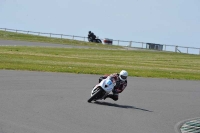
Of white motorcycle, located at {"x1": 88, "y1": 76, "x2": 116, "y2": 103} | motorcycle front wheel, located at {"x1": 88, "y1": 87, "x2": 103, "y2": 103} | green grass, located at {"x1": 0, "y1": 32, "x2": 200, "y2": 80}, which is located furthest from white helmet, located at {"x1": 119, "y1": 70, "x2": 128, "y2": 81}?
green grass, located at {"x1": 0, "y1": 32, "x2": 200, "y2": 80}

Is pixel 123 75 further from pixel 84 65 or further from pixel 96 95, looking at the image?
pixel 84 65

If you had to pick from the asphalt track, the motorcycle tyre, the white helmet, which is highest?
the white helmet

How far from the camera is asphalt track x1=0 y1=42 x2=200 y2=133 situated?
36.4 ft

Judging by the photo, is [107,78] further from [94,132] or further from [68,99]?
[94,132]

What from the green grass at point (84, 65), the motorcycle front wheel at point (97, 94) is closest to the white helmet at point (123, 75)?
the motorcycle front wheel at point (97, 94)

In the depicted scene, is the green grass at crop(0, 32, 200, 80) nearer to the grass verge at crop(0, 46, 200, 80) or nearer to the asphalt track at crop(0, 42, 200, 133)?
the grass verge at crop(0, 46, 200, 80)

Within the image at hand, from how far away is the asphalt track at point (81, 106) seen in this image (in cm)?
1109

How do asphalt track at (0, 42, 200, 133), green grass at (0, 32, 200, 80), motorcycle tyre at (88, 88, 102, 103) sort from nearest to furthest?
asphalt track at (0, 42, 200, 133), motorcycle tyre at (88, 88, 102, 103), green grass at (0, 32, 200, 80)

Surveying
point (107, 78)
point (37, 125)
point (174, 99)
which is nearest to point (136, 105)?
point (107, 78)

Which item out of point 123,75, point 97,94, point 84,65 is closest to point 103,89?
point 97,94

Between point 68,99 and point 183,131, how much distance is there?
4.06m

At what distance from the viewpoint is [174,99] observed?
60.0 feet

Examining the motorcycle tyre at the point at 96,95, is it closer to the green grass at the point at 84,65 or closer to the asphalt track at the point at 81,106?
the asphalt track at the point at 81,106

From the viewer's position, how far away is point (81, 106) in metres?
14.1
